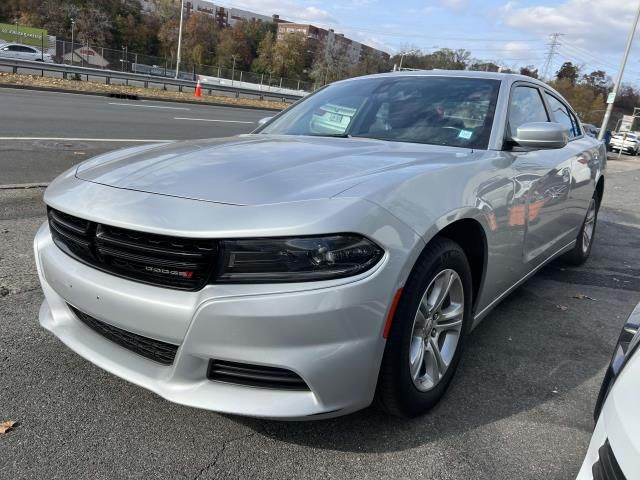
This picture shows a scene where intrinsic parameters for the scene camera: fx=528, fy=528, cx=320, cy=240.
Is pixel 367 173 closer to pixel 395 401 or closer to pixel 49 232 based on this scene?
pixel 395 401

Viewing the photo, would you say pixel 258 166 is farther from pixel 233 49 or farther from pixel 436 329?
pixel 233 49

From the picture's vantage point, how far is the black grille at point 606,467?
4.28 ft

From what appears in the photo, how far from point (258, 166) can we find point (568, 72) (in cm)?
10176

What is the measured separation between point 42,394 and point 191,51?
90.1 metres

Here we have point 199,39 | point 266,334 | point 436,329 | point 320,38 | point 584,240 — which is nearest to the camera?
point 266,334

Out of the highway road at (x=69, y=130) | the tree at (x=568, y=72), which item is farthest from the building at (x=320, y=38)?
the highway road at (x=69, y=130)

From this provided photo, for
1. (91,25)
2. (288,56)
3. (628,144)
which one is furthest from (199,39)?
(628,144)

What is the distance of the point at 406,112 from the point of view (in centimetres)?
330

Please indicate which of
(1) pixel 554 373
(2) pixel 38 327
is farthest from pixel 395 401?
(2) pixel 38 327

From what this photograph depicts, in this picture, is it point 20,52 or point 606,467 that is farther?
point 20,52

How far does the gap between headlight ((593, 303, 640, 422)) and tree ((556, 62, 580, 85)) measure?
313 ft

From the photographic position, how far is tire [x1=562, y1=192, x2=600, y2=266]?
488 centimetres

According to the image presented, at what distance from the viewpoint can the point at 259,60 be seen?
294 ft

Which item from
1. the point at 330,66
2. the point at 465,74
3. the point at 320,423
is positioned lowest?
the point at 320,423
